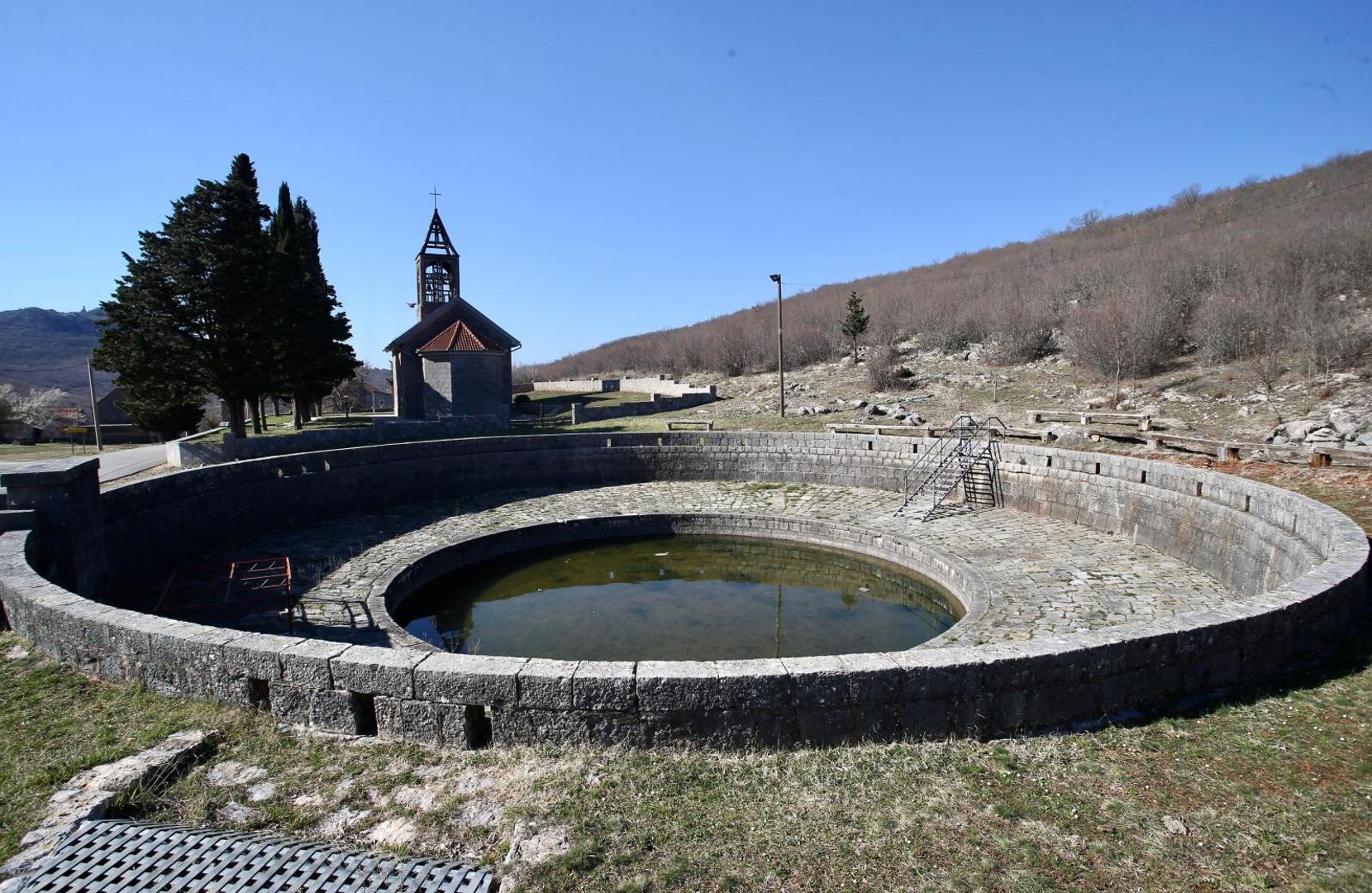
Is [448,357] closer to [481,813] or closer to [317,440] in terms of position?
[317,440]

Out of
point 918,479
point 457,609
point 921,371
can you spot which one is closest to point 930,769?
point 457,609

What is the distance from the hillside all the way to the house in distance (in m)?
20.5

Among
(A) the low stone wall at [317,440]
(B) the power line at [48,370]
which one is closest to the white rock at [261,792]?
(A) the low stone wall at [317,440]

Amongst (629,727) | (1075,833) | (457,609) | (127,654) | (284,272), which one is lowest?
(457,609)

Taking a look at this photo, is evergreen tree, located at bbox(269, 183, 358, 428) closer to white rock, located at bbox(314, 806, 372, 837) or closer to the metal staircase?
the metal staircase

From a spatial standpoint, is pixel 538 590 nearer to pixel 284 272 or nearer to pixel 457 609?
pixel 457 609

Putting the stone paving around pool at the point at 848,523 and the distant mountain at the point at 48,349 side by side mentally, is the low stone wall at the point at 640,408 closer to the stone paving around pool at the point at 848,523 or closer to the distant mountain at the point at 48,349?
the stone paving around pool at the point at 848,523

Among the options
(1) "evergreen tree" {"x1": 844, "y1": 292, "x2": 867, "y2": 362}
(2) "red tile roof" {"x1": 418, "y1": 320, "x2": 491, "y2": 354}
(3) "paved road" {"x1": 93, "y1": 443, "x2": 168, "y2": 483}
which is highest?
(1) "evergreen tree" {"x1": 844, "y1": 292, "x2": 867, "y2": 362}

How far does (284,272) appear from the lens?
78.9 ft

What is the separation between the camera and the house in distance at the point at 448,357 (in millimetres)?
24781

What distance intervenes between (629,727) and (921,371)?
3078 centimetres

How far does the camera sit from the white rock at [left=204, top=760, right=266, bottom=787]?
155 inches

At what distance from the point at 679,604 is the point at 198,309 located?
56.1ft

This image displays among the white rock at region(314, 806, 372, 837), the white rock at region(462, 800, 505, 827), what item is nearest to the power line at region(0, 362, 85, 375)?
the white rock at region(314, 806, 372, 837)
